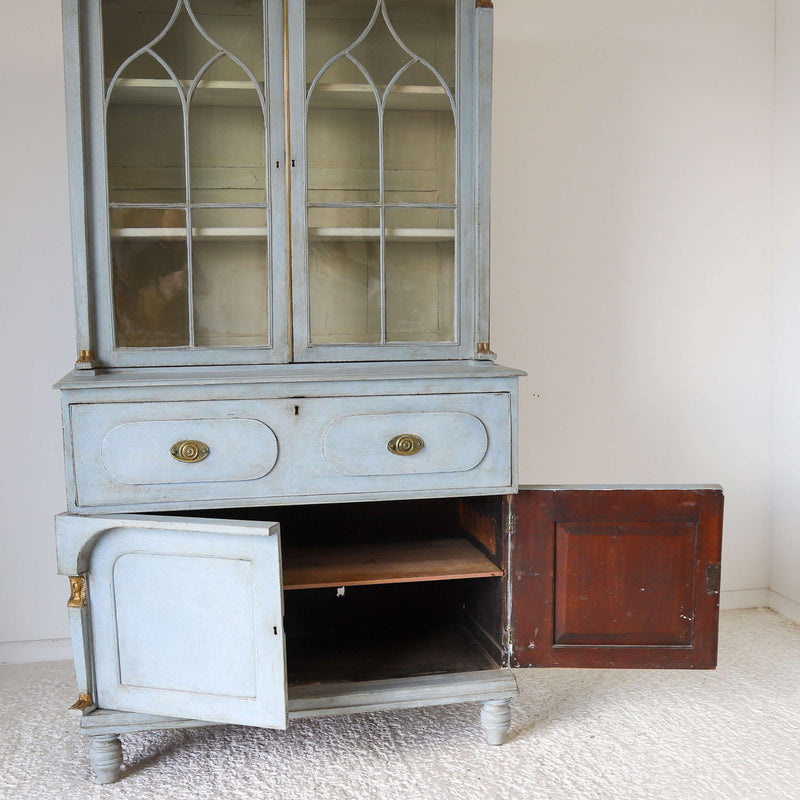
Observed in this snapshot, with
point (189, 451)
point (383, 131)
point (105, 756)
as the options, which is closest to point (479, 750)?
point (105, 756)

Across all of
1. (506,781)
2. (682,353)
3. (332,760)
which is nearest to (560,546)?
(506,781)

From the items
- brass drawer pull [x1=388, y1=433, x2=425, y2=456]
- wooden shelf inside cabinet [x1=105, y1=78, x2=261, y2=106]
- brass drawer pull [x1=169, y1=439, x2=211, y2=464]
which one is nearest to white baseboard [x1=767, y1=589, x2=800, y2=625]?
brass drawer pull [x1=388, y1=433, x2=425, y2=456]

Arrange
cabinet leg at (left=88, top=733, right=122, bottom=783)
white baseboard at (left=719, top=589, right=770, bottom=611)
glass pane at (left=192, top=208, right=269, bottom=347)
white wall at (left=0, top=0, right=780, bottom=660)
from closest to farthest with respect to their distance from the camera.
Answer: cabinet leg at (left=88, top=733, right=122, bottom=783), glass pane at (left=192, top=208, right=269, bottom=347), white wall at (left=0, top=0, right=780, bottom=660), white baseboard at (left=719, top=589, right=770, bottom=611)

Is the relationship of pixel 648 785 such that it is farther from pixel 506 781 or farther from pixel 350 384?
pixel 350 384

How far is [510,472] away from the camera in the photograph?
1.76m

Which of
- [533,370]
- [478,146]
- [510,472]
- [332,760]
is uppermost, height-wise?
[478,146]

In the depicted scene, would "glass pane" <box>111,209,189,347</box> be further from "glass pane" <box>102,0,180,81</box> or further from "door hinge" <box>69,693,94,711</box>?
"door hinge" <box>69,693,94,711</box>

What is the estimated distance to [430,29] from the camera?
183 cm

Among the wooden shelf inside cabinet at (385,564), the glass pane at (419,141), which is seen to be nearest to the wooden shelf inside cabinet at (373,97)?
the glass pane at (419,141)

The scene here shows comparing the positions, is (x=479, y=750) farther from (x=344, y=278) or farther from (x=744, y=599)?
(x=744, y=599)

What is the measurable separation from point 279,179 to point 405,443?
0.67 meters

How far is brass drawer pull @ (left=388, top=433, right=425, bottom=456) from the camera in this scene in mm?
1717

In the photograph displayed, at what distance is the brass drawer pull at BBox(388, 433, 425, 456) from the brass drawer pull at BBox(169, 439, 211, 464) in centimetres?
Result: 40

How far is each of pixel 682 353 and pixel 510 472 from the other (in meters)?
1.14
